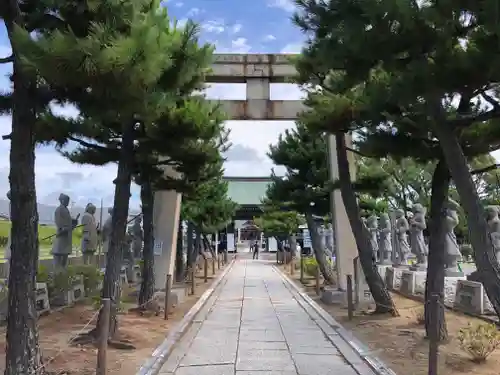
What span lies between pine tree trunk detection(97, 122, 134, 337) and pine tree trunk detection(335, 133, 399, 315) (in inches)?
209

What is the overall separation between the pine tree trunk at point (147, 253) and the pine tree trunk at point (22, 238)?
6.12m

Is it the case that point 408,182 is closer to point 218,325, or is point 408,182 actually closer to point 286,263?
point 286,263

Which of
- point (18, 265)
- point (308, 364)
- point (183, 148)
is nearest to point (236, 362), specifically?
point (308, 364)

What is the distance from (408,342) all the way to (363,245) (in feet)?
11.4

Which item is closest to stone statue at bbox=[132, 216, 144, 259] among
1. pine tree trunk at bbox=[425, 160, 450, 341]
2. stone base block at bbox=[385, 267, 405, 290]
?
stone base block at bbox=[385, 267, 405, 290]

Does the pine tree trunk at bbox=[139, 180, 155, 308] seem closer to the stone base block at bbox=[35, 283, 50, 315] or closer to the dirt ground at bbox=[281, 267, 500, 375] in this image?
the stone base block at bbox=[35, 283, 50, 315]

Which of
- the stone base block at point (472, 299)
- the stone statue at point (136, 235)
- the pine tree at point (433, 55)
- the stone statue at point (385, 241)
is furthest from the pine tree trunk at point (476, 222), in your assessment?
the stone statue at point (385, 241)

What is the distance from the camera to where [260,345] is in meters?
8.55

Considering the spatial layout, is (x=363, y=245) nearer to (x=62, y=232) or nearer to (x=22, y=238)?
(x=62, y=232)

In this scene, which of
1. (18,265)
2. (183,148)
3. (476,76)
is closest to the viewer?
(18,265)

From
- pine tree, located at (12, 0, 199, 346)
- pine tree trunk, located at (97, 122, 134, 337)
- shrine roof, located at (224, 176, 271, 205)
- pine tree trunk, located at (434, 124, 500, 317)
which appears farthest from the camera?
shrine roof, located at (224, 176, 271, 205)

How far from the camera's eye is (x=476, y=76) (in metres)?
5.66

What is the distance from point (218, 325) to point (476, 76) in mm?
6831

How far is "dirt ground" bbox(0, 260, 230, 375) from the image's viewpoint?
21.7 ft
